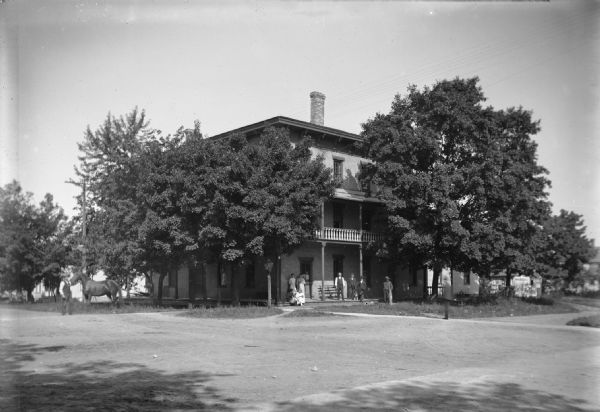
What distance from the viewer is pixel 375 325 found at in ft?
61.8

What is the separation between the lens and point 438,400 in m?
7.05

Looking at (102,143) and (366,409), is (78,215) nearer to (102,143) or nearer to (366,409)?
(102,143)

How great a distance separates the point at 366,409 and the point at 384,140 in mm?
25949

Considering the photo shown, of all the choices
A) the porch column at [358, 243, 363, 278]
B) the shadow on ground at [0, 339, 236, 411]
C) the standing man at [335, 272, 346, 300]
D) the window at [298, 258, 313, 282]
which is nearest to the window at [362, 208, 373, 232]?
the porch column at [358, 243, 363, 278]

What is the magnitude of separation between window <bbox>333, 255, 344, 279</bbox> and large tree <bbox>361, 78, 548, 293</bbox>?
14.4ft

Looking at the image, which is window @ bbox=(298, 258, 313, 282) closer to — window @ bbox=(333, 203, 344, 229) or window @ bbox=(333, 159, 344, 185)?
window @ bbox=(333, 203, 344, 229)

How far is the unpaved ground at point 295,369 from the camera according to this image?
6.89m

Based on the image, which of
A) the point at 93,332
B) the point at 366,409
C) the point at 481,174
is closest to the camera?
the point at 366,409

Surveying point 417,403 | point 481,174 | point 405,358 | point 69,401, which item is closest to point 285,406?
point 417,403

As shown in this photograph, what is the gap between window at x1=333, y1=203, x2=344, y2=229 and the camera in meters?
35.8

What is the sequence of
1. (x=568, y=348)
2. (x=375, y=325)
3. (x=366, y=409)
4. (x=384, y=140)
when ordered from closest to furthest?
(x=366, y=409)
(x=568, y=348)
(x=375, y=325)
(x=384, y=140)

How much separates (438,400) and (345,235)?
89.1ft

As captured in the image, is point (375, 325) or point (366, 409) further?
point (375, 325)

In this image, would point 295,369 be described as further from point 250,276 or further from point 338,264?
point 338,264
